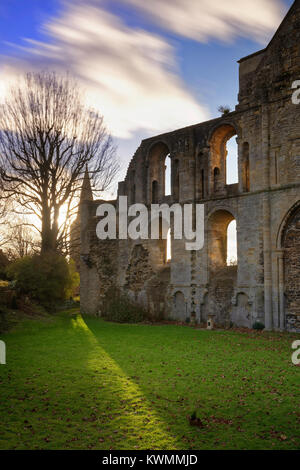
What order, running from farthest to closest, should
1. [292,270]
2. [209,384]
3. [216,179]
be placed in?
[216,179]
[292,270]
[209,384]

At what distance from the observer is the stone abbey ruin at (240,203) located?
51.6 ft

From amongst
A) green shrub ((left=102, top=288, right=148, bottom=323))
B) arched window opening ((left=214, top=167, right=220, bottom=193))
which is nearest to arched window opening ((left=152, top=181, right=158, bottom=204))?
arched window opening ((left=214, top=167, right=220, bottom=193))

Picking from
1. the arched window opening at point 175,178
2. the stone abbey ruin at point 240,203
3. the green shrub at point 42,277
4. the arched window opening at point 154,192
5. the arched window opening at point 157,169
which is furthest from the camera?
the arched window opening at point 157,169

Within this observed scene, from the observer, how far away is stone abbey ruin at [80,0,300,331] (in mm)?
15727

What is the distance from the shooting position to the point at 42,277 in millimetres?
19875

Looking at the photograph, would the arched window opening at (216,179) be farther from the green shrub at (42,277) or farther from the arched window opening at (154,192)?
the green shrub at (42,277)

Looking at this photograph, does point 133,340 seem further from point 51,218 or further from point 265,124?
point 51,218

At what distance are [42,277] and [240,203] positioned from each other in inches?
400

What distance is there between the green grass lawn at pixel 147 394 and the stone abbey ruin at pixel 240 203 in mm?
3876

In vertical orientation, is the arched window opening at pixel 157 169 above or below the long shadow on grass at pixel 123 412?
above

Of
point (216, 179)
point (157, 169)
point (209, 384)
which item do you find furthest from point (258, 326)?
point (157, 169)

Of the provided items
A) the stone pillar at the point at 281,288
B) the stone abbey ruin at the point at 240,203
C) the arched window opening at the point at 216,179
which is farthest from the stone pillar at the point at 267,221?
the arched window opening at the point at 216,179

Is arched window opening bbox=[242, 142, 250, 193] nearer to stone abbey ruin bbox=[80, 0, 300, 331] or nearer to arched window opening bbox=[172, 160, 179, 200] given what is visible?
stone abbey ruin bbox=[80, 0, 300, 331]

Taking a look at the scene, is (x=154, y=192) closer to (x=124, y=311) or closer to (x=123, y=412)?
(x=124, y=311)
